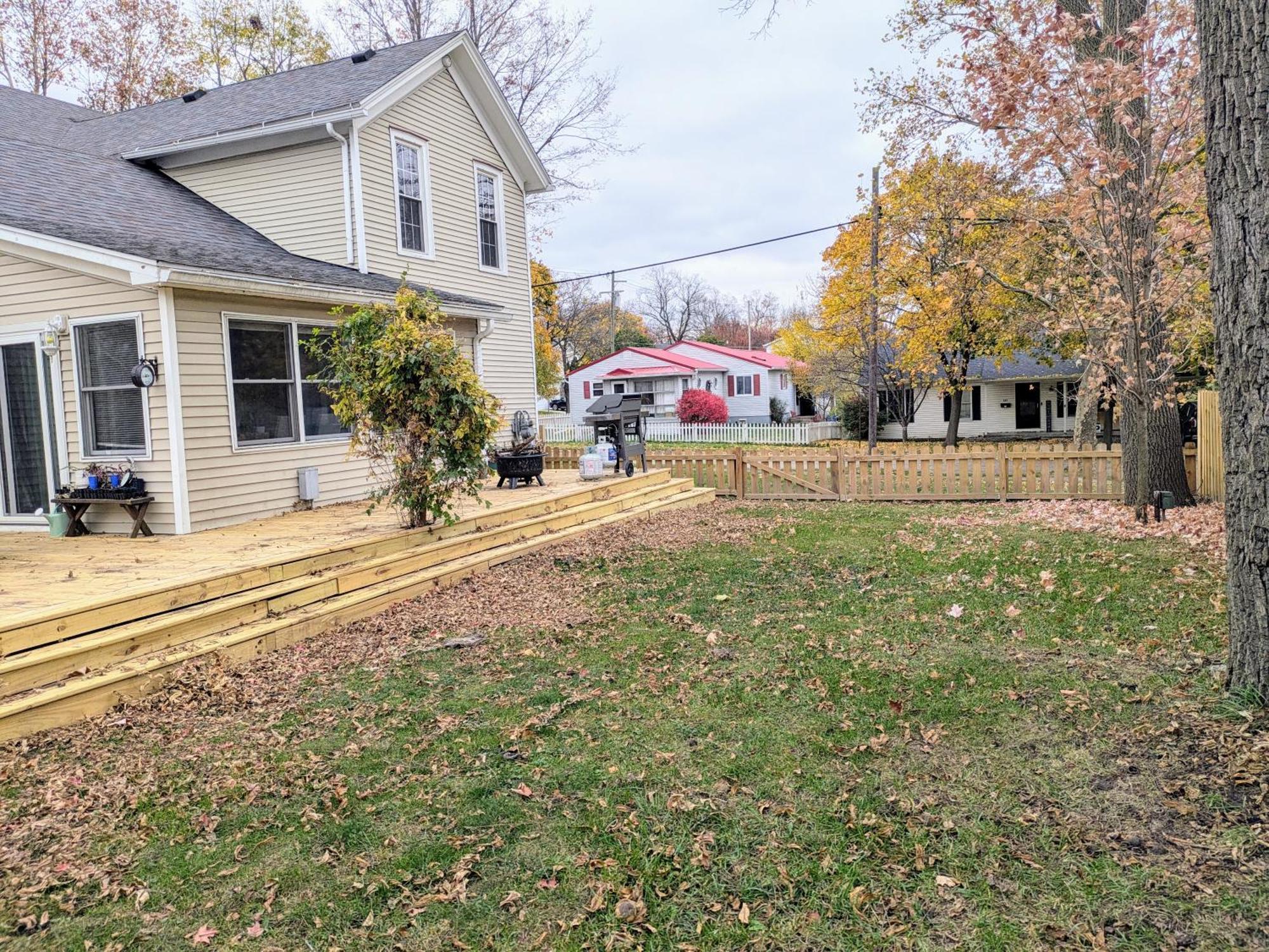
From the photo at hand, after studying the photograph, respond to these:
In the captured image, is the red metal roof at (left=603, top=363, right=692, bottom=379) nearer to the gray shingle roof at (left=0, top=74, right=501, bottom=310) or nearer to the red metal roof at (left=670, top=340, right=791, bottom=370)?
the red metal roof at (left=670, top=340, right=791, bottom=370)

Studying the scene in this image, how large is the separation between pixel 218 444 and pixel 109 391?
42.5 inches

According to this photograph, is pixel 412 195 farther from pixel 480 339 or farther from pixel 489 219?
pixel 480 339

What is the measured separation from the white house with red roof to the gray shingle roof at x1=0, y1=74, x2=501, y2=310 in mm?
25763

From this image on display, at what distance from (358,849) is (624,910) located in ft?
3.59

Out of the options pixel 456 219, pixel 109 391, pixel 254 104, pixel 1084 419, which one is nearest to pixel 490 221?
pixel 456 219

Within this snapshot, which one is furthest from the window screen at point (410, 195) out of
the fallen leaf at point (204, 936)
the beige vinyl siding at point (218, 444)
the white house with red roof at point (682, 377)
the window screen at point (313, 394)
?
the white house with red roof at point (682, 377)

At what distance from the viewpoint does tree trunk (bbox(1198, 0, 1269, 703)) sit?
329cm

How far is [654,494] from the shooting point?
11.9m

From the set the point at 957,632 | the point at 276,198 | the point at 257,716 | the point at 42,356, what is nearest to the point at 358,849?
the point at 257,716

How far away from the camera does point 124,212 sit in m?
9.25

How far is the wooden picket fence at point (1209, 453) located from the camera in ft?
32.7

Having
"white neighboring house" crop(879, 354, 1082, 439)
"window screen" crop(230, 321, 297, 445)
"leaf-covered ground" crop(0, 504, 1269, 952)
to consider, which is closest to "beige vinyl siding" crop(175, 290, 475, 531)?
"window screen" crop(230, 321, 297, 445)

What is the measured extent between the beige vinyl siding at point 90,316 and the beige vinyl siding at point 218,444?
0.20 m

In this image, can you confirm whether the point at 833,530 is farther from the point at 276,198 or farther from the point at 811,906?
the point at 276,198
